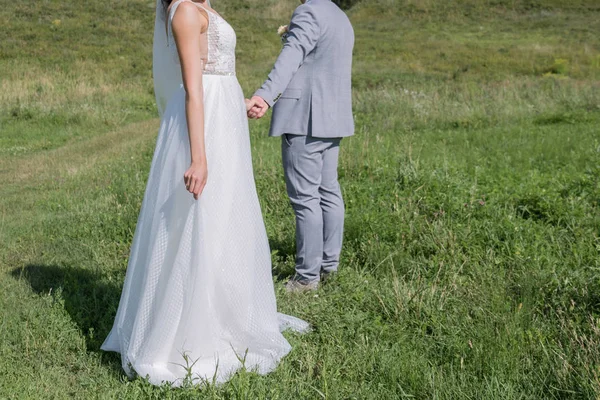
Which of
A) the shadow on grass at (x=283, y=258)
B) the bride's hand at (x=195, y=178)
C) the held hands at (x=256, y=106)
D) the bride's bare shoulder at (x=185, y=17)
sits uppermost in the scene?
the bride's bare shoulder at (x=185, y=17)

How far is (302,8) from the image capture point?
416 centimetres

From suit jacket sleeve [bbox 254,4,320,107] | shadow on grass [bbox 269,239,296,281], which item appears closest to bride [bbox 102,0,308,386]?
suit jacket sleeve [bbox 254,4,320,107]

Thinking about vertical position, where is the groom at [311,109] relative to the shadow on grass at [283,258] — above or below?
above

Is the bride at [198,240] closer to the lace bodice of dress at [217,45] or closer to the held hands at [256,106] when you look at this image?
the lace bodice of dress at [217,45]

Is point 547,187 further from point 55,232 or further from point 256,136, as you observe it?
point 256,136

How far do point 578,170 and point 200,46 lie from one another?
600 cm

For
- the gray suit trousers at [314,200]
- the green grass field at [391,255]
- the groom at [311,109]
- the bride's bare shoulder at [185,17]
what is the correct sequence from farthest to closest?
the gray suit trousers at [314,200]
the groom at [311,109]
the green grass field at [391,255]
the bride's bare shoulder at [185,17]

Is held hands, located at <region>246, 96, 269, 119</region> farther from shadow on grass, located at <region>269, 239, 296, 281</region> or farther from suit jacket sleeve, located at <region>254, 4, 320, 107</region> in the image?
shadow on grass, located at <region>269, 239, 296, 281</region>

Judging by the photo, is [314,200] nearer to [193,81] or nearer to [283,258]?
[283,258]

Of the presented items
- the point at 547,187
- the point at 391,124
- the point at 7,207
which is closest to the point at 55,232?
the point at 7,207

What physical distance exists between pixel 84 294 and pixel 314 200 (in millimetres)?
1685

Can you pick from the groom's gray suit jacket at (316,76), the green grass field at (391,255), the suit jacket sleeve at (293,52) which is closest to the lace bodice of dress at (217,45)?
the suit jacket sleeve at (293,52)

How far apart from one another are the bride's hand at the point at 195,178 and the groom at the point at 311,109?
96 centimetres

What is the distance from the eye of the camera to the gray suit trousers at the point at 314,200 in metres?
4.34
